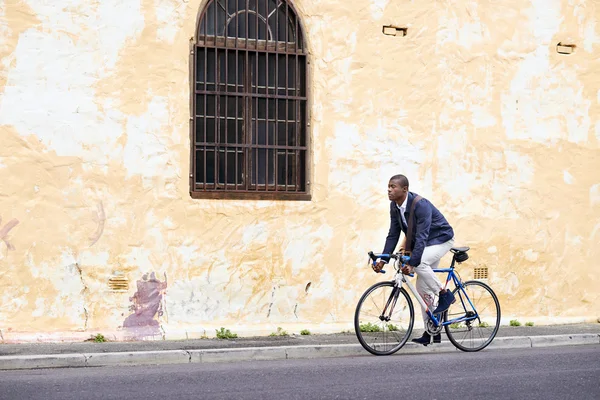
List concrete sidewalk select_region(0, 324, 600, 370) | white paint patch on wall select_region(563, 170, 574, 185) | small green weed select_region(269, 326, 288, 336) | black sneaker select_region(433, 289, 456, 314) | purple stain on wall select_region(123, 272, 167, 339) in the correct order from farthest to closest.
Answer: white paint patch on wall select_region(563, 170, 574, 185) < small green weed select_region(269, 326, 288, 336) < purple stain on wall select_region(123, 272, 167, 339) < black sneaker select_region(433, 289, 456, 314) < concrete sidewalk select_region(0, 324, 600, 370)

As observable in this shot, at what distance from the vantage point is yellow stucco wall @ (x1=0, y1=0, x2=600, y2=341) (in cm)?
1093

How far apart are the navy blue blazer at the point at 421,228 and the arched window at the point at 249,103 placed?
2098 mm

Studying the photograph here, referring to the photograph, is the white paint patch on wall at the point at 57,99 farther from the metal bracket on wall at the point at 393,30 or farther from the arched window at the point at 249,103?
the metal bracket on wall at the point at 393,30

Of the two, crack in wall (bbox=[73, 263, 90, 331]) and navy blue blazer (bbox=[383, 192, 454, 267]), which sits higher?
navy blue blazer (bbox=[383, 192, 454, 267])

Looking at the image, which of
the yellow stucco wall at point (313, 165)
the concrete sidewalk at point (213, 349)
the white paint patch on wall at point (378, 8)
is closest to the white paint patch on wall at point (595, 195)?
the yellow stucco wall at point (313, 165)

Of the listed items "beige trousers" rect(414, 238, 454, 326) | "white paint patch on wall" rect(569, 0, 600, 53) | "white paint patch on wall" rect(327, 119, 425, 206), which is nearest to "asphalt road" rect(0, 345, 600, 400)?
"beige trousers" rect(414, 238, 454, 326)

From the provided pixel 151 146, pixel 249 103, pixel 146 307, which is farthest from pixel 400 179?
pixel 146 307

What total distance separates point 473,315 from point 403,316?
739mm

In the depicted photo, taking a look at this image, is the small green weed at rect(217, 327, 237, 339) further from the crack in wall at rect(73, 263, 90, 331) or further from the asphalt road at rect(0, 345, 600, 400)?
the asphalt road at rect(0, 345, 600, 400)

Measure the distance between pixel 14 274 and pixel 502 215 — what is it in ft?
19.4

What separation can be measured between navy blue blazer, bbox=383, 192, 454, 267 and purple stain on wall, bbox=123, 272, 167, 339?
8.90ft

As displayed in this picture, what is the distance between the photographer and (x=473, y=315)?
10.5 meters

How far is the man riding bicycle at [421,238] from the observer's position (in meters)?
9.89

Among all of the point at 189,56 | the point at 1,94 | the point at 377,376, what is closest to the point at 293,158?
the point at 189,56
